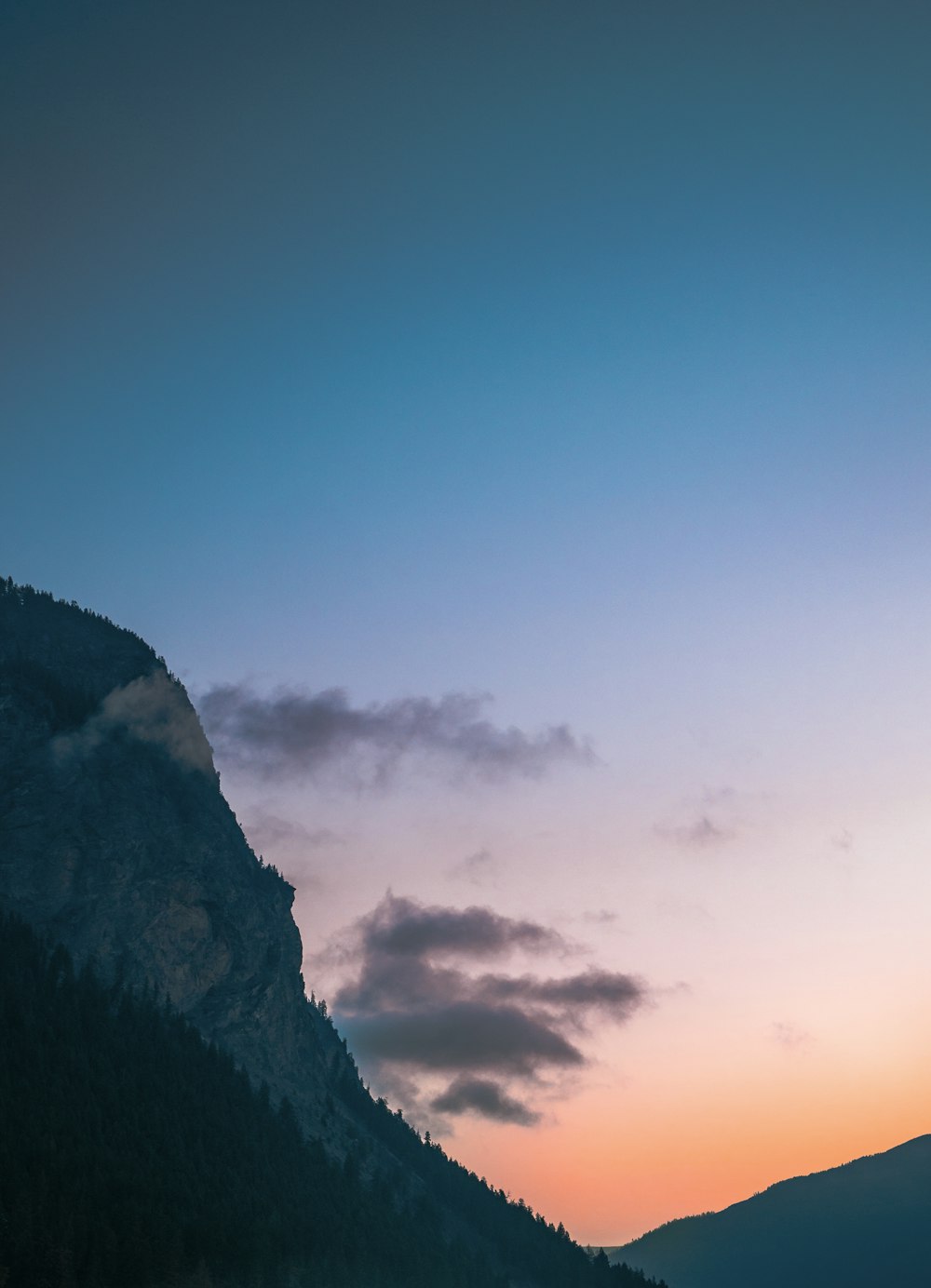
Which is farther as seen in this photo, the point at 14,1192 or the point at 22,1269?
the point at 14,1192

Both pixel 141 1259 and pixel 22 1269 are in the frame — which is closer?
pixel 22 1269

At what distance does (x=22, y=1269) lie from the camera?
7362 inches

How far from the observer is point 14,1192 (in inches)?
7840

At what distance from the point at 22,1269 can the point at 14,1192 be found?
14848 millimetres

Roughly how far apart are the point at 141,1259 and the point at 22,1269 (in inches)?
788

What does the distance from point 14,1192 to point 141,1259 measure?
23.6 m

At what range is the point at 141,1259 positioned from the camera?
654ft
